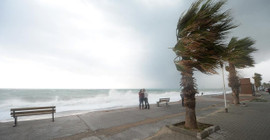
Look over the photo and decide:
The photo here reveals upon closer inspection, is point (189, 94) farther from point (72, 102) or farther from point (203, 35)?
point (72, 102)

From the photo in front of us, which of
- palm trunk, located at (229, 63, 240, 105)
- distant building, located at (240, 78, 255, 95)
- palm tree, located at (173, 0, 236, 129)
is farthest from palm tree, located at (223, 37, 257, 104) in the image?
distant building, located at (240, 78, 255, 95)

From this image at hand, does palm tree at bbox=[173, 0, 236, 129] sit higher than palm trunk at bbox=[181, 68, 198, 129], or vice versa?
palm tree at bbox=[173, 0, 236, 129]

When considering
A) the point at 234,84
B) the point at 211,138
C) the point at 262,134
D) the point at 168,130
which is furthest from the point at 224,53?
the point at 234,84

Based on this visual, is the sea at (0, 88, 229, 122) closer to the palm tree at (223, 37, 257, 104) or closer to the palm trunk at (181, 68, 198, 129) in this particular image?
the palm tree at (223, 37, 257, 104)

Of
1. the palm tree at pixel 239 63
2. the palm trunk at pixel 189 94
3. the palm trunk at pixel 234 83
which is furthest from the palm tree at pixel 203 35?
the palm trunk at pixel 234 83

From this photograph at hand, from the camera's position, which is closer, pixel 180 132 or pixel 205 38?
pixel 205 38

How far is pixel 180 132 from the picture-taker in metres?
4.32

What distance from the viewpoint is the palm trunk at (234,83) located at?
10852mm

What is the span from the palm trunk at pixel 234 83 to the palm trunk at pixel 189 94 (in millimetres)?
9564

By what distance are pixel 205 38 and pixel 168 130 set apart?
3694 mm

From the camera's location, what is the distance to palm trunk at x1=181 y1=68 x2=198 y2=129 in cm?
443

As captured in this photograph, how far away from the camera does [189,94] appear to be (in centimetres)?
440

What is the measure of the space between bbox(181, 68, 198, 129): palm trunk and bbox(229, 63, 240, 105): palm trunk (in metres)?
9.56

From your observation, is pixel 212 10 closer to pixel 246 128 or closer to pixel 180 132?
pixel 180 132
